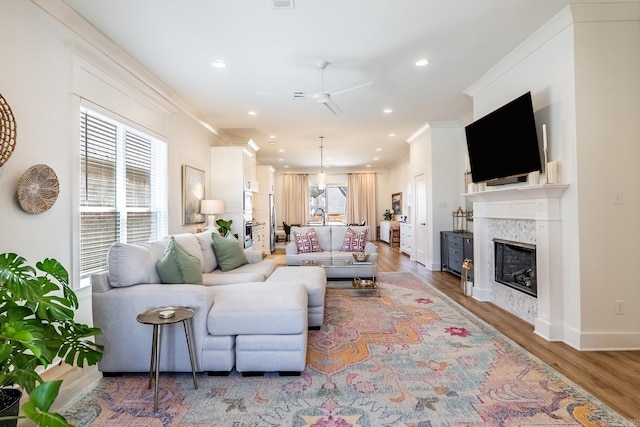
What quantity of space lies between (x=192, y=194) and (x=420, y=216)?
4.71 meters

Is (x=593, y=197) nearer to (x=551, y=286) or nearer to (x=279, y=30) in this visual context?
(x=551, y=286)

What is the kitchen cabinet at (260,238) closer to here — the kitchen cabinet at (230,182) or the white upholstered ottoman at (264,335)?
the kitchen cabinet at (230,182)

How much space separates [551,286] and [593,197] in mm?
862

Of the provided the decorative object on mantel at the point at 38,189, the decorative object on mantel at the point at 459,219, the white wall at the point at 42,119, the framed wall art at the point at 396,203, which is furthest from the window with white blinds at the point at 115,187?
the framed wall art at the point at 396,203

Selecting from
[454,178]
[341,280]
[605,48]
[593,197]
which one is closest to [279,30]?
[605,48]

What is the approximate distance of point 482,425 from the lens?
1.72 m

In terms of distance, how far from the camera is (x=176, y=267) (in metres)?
2.55

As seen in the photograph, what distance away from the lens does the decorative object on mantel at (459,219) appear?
19.5ft

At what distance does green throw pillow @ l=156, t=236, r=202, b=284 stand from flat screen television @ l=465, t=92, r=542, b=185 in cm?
327

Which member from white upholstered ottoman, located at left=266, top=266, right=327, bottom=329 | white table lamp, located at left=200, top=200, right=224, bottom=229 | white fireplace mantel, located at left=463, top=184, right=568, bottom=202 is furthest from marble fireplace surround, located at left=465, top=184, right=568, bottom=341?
white table lamp, located at left=200, top=200, right=224, bottom=229

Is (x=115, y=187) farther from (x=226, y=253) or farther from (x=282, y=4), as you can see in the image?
(x=282, y=4)

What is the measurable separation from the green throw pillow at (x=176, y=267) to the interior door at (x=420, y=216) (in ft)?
16.7

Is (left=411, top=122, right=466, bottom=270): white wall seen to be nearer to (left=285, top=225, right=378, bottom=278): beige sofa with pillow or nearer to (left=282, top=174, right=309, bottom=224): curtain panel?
(left=285, top=225, right=378, bottom=278): beige sofa with pillow

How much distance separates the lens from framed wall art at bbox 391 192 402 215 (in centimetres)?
1061
